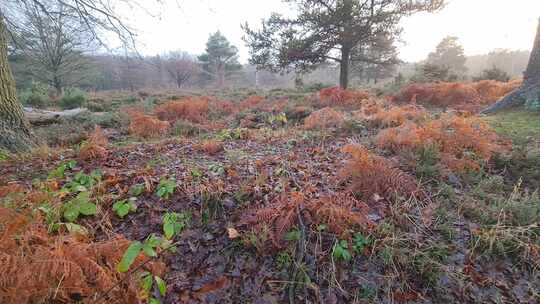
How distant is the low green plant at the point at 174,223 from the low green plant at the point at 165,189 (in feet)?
0.84

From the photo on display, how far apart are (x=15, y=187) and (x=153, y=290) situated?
71.5 inches

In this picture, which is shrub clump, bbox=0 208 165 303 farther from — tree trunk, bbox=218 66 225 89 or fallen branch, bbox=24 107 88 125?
tree trunk, bbox=218 66 225 89

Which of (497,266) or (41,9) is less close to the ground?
(41,9)

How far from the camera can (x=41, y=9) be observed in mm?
4594

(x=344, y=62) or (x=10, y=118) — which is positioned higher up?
(x=344, y=62)

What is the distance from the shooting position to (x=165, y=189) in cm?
247

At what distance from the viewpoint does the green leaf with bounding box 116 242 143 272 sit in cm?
155

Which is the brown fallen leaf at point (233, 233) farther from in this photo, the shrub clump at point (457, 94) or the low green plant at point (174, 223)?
the shrub clump at point (457, 94)

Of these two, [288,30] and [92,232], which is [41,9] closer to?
[92,232]

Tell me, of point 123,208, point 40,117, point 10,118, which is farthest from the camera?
point 40,117

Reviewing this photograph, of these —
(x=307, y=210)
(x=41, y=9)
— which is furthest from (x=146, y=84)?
(x=307, y=210)

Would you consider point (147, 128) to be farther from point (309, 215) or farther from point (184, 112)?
point (309, 215)

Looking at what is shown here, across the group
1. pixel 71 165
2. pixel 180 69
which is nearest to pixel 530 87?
pixel 71 165

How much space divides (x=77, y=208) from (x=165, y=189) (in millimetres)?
726
